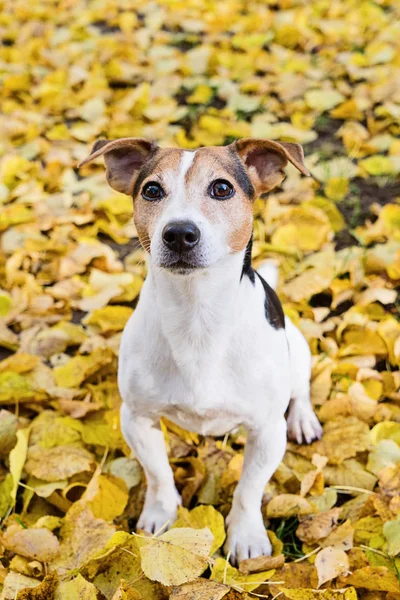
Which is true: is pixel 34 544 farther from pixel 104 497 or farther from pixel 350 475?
pixel 350 475

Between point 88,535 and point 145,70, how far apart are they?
201 inches

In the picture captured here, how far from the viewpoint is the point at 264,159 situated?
2.68m

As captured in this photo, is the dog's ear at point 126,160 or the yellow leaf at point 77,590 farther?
the dog's ear at point 126,160

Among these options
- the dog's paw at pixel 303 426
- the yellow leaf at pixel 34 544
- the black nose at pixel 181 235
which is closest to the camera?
the black nose at pixel 181 235

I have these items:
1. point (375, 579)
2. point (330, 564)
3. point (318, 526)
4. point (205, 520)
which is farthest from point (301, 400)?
point (375, 579)

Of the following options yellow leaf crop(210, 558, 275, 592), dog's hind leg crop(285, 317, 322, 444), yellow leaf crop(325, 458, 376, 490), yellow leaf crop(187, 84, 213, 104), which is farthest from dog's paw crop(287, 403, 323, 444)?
yellow leaf crop(187, 84, 213, 104)

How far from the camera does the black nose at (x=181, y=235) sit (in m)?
2.21

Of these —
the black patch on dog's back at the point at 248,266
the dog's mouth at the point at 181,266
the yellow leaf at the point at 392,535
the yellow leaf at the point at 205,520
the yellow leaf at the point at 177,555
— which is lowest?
the yellow leaf at the point at 205,520

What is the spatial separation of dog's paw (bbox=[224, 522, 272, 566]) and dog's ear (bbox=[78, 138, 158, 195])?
4.95 ft

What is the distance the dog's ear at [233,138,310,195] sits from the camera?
8.27 feet

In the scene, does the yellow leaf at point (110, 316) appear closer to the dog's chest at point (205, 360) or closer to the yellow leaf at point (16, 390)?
the yellow leaf at point (16, 390)

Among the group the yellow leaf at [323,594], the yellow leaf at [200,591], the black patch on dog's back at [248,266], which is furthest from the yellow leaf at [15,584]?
the black patch on dog's back at [248,266]

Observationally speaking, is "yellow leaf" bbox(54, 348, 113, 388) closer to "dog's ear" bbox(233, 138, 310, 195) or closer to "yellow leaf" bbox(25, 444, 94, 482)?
"yellow leaf" bbox(25, 444, 94, 482)

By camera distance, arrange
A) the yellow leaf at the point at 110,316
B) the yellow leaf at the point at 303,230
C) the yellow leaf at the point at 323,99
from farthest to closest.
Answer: the yellow leaf at the point at 323,99 < the yellow leaf at the point at 303,230 < the yellow leaf at the point at 110,316
